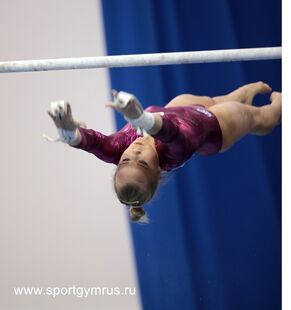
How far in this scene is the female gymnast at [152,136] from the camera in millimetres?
988

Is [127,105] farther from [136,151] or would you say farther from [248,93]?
[248,93]

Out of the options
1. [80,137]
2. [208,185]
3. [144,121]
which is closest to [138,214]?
[80,137]

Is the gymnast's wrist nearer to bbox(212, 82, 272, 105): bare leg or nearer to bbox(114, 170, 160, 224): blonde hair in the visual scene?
bbox(114, 170, 160, 224): blonde hair

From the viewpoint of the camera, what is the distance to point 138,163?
1137 mm

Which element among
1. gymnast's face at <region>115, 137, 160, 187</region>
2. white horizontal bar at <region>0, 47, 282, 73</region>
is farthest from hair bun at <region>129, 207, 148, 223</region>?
white horizontal bar at <region>0, 47, 282, 73</region>

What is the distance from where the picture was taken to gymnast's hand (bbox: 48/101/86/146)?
0.97 m

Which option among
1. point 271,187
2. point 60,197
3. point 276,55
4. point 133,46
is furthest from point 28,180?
point 276,55

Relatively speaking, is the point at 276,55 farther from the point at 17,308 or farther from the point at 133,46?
the point at 17,308

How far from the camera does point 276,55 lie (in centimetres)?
115

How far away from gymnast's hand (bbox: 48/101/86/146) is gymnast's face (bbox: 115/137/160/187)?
0.11 m

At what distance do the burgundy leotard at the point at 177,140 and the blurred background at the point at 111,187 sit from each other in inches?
23.1

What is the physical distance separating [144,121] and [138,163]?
0.64 ft

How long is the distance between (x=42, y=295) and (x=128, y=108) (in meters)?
1.40

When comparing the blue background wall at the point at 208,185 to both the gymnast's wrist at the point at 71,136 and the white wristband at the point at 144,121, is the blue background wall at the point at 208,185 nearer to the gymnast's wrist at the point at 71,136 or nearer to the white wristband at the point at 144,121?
the gymnast's wrist at the point at 71,136
